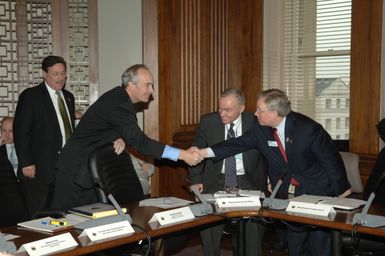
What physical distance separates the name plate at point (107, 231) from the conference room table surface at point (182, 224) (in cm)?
4

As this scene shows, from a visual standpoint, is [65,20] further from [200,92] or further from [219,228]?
[219,228]

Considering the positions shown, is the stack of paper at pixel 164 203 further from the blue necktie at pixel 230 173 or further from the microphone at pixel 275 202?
the blue necktie at pixel 230 173

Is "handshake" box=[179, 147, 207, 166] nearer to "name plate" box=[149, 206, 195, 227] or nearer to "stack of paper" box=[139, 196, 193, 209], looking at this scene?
"stack of paper" box=[139, 196, 193, 209]

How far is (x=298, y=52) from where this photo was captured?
5.80 metres

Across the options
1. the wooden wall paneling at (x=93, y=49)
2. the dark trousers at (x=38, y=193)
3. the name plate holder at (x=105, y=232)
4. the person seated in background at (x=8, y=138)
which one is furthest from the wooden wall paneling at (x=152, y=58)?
the name plate holder at (x=105, y=232)

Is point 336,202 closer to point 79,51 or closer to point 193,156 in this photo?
point 193,156

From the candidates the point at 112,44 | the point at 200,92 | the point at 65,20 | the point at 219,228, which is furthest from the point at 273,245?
the point at 65,20

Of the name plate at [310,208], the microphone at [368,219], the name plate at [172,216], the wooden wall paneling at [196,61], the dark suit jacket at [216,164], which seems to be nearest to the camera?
the microphone at [368,219]

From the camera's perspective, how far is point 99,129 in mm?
3740

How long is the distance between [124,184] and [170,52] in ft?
6.97

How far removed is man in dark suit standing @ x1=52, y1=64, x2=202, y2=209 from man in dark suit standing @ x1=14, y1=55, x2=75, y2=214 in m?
0.83

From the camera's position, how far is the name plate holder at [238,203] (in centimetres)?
336

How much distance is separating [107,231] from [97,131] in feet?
3.87

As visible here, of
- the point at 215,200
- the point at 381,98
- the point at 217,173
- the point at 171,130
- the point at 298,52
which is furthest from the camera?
the point at 298,52
